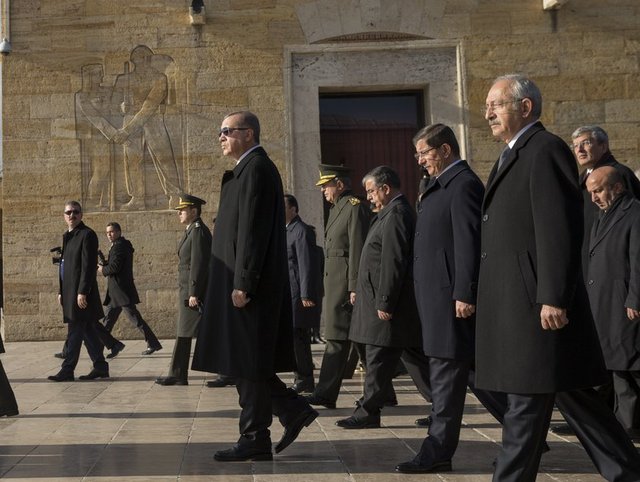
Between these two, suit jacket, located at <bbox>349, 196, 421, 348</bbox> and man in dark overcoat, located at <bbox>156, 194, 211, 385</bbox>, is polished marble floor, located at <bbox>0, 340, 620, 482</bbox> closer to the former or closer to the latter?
man in dark overcoat, located at <bbox>156, 194, 211, 385</bbox>

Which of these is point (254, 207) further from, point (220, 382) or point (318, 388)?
point (220, 382)

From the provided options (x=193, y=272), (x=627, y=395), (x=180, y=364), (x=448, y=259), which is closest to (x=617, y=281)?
(x=627, y=395)

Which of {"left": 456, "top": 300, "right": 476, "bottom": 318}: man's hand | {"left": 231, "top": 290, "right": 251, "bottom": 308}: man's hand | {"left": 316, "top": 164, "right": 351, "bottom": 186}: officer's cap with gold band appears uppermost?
{"left": 316, "top": 164, "right": 351, "bottom": 186}: officer's cap with gold band

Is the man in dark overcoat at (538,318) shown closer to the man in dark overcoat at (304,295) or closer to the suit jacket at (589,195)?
the suit jacket at (589,195)

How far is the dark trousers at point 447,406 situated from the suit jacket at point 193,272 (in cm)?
391

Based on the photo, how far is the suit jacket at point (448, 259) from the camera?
4.81m

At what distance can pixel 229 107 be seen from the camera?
557 inches

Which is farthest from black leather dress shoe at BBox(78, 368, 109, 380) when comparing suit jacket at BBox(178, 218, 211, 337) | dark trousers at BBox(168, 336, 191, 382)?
suit jacket at BBox(178, 218, 211, 337)

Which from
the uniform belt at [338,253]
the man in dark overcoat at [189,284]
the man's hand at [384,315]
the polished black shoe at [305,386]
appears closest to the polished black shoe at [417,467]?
the man's hand at [384,315]

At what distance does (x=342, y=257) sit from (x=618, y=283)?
96.3 inches

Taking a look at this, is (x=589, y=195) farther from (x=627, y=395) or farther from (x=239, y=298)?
(x=239, y=298)

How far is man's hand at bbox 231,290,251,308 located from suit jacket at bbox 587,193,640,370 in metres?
2.37

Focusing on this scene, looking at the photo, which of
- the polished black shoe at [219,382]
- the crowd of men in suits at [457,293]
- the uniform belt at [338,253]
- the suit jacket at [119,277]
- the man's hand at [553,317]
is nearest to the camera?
the man's hand at [553,317]

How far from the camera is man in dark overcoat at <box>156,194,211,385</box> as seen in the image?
8.46 m
